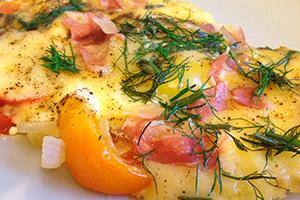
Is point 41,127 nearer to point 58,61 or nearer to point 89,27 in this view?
point 58,61

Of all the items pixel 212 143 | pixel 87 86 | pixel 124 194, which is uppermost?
pixel 212 143

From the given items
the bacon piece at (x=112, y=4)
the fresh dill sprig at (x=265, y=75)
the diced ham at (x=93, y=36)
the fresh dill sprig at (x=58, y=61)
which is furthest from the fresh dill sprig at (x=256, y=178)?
the bacon piece at (x=112, y=4)

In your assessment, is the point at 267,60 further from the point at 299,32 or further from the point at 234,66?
the point at 299,32

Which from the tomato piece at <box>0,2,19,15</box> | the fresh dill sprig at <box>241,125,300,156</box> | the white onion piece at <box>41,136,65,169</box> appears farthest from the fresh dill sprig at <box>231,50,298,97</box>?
the tomato piece at <box>0,2,19,15</box>

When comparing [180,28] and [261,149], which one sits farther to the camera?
[180,28]

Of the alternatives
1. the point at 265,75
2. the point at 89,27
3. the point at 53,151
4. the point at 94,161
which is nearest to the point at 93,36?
the point at 89,27

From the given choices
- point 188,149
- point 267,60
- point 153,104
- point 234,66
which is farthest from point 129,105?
point 267,60
